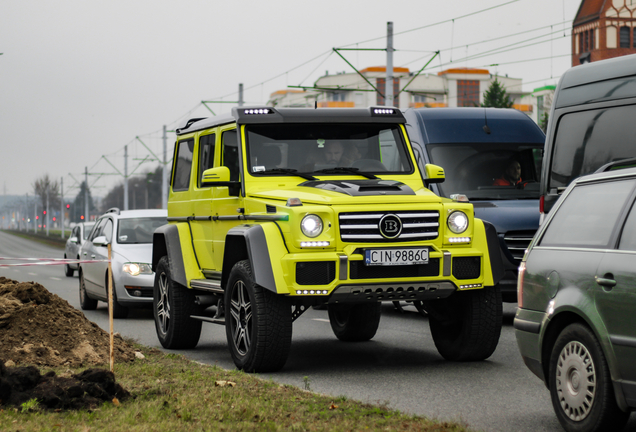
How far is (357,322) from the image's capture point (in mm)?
11070

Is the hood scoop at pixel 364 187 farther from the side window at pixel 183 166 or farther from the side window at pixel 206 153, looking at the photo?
the side window at pixel 183 166

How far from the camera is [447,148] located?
13281 millimetres

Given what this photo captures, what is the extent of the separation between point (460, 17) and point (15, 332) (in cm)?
1992

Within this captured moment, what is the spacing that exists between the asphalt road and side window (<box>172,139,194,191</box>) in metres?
1.86

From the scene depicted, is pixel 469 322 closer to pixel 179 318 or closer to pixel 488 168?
pixel 179 318

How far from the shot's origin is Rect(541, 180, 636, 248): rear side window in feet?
18.2

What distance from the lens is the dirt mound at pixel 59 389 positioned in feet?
20.5

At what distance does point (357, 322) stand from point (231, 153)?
285cm

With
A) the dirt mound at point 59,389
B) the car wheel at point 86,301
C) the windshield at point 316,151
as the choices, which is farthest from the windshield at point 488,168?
the dirt mound at point 59,389

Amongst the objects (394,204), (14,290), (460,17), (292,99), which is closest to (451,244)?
(394,204)

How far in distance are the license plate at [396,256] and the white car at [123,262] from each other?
22.4 feet

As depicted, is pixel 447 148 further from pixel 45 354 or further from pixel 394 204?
pixel 45 354

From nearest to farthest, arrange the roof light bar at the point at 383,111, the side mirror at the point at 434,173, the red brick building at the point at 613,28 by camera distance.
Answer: the side mirror at the point at 434,173
the roof light bar at the point at 383,111
the red brick building at the point at 613,28

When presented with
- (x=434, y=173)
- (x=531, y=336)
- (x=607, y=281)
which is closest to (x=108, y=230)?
(x=434, y=173)
